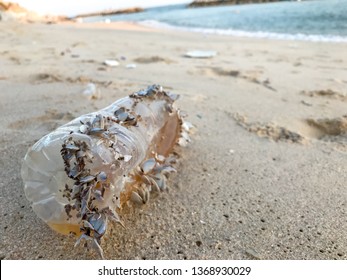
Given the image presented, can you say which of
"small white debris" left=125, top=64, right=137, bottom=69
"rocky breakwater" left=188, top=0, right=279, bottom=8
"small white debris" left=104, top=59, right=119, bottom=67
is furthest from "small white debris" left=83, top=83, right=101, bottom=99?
"rocky breakwater" left=188, top=0, right=279, bottom=8

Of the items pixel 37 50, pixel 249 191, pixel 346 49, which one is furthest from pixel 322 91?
pixel 37 50

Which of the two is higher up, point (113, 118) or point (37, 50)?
point (113, 118)

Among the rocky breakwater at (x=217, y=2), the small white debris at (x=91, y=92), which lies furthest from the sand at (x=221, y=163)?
the rocky breakwater at (x=217, y=2)

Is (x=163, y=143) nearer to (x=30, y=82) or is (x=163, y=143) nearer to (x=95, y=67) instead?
(x=30, y=82)

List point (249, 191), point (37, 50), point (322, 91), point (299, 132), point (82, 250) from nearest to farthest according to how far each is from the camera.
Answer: point (82, 250), point (249, 191), point (299, 132), point (322, 91), point (37, 50)

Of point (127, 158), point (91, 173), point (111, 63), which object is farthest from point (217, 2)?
point (91, 173)

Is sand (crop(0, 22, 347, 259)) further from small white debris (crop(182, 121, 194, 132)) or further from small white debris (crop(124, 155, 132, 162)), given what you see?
small white debris (crop(124, 155, 132, 162))

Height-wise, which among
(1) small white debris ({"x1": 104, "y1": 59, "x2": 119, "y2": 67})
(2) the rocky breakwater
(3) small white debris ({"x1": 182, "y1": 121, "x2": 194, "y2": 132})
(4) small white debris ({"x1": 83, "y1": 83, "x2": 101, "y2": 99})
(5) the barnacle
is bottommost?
(2) the rocky breakwater

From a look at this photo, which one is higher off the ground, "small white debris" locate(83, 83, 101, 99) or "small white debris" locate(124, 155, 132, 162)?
"small white debris" locate(124, 155, 132, 162)
